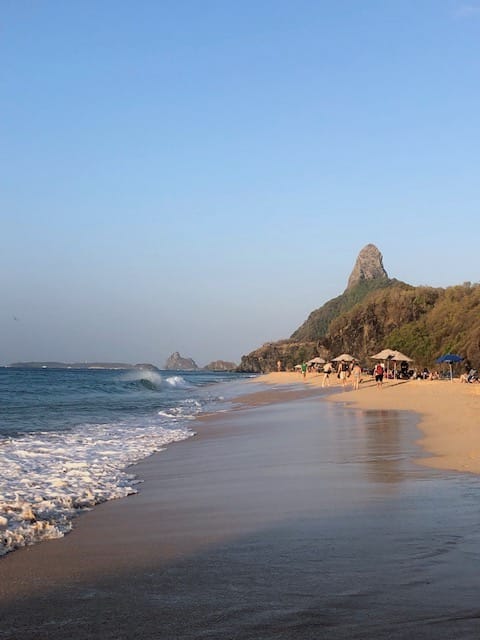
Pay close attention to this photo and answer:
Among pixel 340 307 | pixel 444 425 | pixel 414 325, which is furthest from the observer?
pixel 340 307

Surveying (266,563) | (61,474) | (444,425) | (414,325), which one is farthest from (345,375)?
(266,563)

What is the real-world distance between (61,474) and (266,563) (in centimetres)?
602

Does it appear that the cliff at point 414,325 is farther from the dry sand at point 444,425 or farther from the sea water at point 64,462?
the sea water at point 64,462

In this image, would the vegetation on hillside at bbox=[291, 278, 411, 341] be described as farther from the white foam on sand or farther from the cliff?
the white foam on sand

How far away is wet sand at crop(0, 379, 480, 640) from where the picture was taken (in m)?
3.57

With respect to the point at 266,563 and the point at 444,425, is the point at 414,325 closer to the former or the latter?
the point at 444,425

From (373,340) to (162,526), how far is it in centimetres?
8408

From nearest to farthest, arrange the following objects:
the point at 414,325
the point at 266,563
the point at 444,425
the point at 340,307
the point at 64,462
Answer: the point at 266,563 < the point at 64,462 < the point at 444,425 < the point at 414,325 < the point at 340,307

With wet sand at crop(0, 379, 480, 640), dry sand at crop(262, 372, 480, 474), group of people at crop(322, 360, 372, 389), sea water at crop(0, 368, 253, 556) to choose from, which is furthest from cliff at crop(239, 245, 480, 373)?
wet sand at crop(0, 379, 480, 640)

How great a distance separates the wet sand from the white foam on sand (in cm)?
39

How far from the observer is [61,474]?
32.7ft

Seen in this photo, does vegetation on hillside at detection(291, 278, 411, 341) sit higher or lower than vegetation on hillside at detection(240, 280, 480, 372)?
higher

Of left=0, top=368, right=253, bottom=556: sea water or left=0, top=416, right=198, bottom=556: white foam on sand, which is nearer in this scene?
left=0, top=416, right=198, bottom=556: white foam on sand

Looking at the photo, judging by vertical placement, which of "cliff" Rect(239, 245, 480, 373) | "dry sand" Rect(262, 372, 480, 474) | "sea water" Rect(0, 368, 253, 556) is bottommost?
"sea water" Rect(0, 368, 253, 556)
